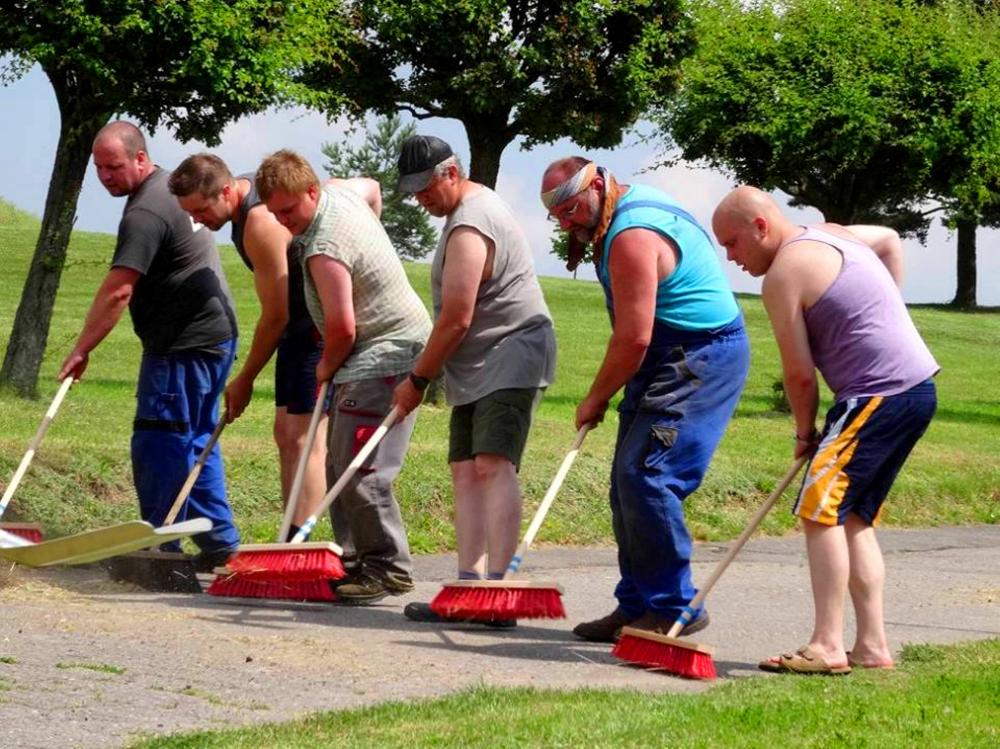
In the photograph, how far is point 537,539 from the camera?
10.8 metres

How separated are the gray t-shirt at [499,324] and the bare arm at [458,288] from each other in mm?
57

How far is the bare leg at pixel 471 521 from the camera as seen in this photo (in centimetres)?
707

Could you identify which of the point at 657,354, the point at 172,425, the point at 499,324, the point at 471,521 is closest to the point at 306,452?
the point at 172,425

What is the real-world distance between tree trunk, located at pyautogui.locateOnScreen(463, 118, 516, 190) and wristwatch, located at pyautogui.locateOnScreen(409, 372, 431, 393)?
12.3 metres

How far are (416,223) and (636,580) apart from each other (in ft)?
230

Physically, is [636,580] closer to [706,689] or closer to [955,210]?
[706,689]

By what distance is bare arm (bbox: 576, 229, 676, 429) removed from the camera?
6.27 m

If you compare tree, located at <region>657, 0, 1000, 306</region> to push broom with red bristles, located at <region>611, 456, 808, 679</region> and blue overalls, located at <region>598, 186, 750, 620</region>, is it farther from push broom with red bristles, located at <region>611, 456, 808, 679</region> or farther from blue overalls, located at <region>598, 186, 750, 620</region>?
push broom with red bristles, located at <region>611, 456, 808, 679</region>

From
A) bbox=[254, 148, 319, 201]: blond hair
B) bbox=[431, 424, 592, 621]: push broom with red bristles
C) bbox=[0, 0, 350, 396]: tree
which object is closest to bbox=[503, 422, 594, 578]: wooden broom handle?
bbox=[431, 424, 592, 621]: push broom with red bristles

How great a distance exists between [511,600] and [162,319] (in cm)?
239

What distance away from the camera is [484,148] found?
19.3 m

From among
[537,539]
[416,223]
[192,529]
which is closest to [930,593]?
[537,539]

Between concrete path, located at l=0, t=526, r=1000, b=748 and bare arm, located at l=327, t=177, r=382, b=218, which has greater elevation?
bare arm, located at l=327, t=177, r=382, b=218

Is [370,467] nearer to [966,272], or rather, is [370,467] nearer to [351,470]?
[351,470]
